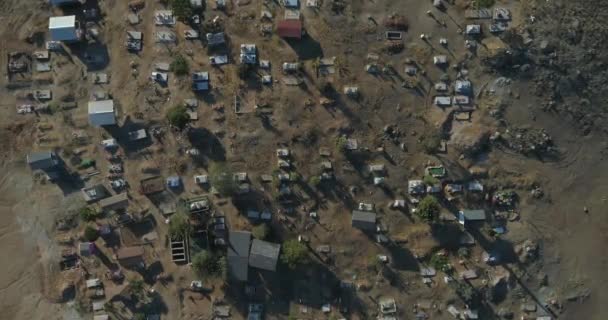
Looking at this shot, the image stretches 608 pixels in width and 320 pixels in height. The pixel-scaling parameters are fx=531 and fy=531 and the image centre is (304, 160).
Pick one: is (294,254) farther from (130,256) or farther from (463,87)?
(463,87)

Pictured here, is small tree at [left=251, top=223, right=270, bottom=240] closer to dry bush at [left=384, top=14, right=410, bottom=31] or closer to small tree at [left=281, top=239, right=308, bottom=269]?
small tree at [left=281, top=239, right=308, bottom=269]

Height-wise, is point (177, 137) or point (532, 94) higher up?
point (532, 94)

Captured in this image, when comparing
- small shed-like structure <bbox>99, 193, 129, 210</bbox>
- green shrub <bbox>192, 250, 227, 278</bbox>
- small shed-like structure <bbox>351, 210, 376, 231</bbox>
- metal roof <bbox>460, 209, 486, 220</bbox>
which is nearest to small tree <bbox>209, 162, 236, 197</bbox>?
green shrub <bbox>192, 250, 227, 278</bbox>

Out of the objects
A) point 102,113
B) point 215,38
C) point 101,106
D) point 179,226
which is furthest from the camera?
point 215,38

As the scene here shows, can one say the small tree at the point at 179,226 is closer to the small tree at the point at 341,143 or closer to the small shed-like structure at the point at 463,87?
the small tree at the point at 341,143

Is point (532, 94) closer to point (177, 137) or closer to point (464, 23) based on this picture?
point (464, 23)

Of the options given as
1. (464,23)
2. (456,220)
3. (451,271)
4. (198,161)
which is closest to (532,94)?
(464,23)

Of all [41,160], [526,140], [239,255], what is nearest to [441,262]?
[526,140]
